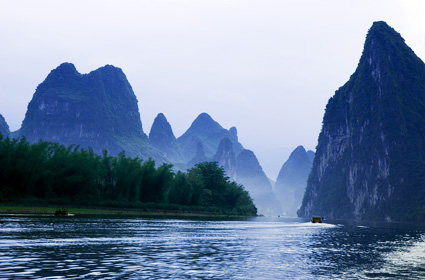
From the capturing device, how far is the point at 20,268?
62.0 feet

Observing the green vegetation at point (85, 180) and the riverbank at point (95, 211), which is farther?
the green vegetation at point (85, 180)

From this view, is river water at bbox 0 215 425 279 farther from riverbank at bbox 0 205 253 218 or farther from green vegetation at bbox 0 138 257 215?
green vegetation at bbox 0 138 257 215

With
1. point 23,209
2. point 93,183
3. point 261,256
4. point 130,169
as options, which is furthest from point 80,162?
point 261,256

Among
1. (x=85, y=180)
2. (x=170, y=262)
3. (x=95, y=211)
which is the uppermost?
(x=85, y=180)

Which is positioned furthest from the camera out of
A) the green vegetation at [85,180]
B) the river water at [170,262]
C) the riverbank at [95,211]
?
the green vegetation at [85,180]

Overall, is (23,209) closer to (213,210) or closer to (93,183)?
(93,183)

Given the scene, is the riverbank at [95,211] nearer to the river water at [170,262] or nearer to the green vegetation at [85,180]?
the green vegetation at [85,180]

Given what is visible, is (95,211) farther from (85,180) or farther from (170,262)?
(170,262)

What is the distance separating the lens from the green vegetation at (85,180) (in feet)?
236

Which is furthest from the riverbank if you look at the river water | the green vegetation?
the river water

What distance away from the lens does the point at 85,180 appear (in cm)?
8450

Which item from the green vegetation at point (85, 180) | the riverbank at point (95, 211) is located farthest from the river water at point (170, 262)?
the green vegetation at point (85, 180)

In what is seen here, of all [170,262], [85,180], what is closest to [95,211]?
[85,180]

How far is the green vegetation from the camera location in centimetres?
7200
